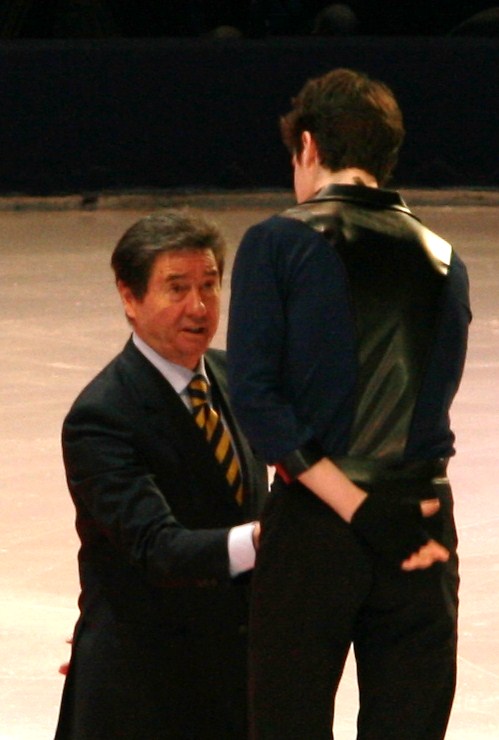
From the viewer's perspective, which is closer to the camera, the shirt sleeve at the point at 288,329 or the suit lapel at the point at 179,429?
the shirt sleeve at the point at 288,329

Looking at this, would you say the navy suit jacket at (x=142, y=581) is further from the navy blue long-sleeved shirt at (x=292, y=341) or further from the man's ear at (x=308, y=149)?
the man's ear at (x=308, y=149)

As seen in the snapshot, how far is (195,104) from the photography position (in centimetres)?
1140

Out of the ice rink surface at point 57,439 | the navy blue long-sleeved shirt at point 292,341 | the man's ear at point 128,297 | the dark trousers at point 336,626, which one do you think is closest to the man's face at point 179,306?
the man's ear at point 128,297

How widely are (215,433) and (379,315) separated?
32 centimetres

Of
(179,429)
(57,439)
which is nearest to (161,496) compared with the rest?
(179,429)

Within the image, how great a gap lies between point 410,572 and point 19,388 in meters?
4.42

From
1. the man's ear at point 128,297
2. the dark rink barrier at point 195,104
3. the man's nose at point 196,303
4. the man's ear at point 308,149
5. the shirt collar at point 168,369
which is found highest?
the man's ear at point 308,149

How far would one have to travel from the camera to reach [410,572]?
7.11 ft

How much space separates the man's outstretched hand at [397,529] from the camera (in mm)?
2125

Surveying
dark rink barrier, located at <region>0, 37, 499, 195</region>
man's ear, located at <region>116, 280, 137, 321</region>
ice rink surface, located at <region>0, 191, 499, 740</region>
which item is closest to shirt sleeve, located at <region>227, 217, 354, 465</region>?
man's ear, located at <region>116, 280, 137, 321</region>

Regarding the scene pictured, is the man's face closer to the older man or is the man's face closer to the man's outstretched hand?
the older man

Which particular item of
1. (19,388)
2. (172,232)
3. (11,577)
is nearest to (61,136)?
(19,388)

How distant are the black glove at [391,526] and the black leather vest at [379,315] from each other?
62mm

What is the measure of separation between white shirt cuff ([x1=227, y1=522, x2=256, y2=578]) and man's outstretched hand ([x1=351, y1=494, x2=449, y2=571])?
165 mm
